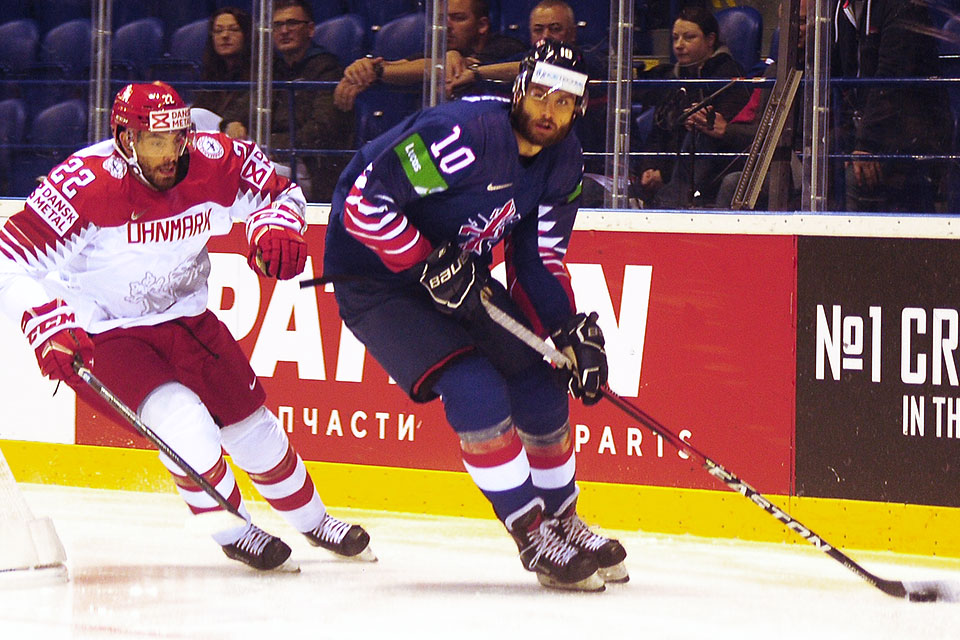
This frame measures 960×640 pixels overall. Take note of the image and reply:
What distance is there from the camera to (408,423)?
399cm

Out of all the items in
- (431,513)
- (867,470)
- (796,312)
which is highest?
(796,312)

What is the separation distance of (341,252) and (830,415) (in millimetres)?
1318

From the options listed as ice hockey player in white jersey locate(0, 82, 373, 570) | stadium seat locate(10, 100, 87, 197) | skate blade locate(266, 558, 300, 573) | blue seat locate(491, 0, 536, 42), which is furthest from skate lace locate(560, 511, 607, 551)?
stadium seat locate(10, 100, 87, 197)

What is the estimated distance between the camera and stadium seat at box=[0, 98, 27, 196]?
4.68 m

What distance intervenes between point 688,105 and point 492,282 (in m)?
1.11

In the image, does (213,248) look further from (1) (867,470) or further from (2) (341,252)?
(1) (867,470)

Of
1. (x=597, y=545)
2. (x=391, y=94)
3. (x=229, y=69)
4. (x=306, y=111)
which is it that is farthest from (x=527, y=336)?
(x=229, y=69)

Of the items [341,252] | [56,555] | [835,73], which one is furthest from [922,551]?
[56,555]

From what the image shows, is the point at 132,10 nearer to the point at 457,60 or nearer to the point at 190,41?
the point at 190,41

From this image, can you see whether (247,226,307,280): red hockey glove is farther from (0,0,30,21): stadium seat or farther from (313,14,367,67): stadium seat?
(0,0,30,21): stadium seat

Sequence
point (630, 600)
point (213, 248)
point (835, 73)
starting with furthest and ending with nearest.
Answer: point (213, 248) < point (835, 73) < point (630, 600)

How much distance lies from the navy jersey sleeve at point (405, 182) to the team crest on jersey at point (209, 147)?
0.52 m

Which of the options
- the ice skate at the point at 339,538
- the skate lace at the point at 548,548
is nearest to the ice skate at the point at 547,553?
the skate lace at the point at 548,548

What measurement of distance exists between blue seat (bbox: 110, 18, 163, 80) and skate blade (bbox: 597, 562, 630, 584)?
2363 mm
